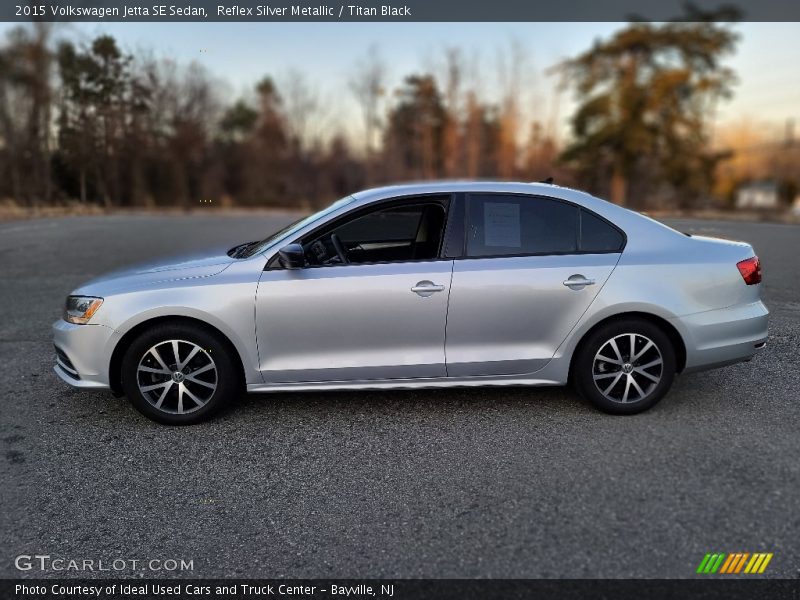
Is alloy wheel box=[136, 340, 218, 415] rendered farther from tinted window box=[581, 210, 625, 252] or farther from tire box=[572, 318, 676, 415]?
tinted window box=[581, 210, 625, 252]

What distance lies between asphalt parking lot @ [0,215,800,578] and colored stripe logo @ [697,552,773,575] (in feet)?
0.13

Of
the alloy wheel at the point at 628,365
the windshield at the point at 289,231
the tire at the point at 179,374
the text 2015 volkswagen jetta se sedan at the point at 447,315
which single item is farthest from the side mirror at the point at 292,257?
the alloy wheel at the point at 628,365

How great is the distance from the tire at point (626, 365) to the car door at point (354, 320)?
100cm

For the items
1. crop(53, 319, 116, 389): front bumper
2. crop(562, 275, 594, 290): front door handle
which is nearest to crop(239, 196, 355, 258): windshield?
crop(53, 319, 116, 389): front bumper

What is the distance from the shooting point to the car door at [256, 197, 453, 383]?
12.9 ft

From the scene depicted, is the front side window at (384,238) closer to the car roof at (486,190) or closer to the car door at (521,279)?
the car roof at (486,190)

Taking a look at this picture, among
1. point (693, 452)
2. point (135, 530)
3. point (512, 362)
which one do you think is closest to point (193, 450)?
point (135, 530)

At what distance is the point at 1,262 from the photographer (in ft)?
40.0

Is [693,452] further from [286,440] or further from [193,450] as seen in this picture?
[193,450]

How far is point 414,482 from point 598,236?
2122 millimetres

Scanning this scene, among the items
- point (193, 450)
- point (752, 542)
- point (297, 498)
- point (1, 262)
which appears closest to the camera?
point (752, 542)

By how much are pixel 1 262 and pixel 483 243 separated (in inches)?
470

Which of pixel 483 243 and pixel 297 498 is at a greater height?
pixel 483 243

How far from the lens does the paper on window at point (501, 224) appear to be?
409 centimetres
